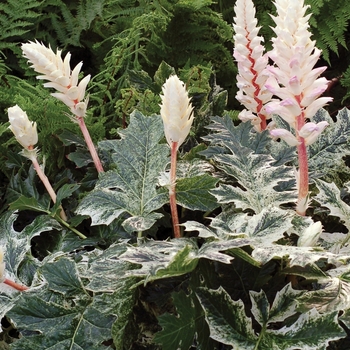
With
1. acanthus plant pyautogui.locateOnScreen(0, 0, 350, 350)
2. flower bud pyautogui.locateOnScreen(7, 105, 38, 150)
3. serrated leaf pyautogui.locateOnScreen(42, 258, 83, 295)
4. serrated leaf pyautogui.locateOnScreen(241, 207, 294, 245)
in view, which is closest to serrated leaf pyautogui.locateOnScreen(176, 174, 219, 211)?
acanthus plant pyautogui.locateOnScreen(0, 0, 350, 350)

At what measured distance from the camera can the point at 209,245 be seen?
28.1 inches

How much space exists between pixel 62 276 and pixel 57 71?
0.36 meters

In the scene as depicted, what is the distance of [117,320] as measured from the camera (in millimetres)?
771

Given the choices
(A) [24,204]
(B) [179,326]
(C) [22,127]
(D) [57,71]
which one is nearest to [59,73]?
(D) [57,71]

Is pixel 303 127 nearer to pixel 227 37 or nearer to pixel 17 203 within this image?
pixel 17 203

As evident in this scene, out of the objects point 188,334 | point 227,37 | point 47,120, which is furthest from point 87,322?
point 227,37

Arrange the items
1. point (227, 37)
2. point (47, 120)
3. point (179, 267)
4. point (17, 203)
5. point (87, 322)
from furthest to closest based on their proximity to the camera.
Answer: point (227, 37) → point (47, 120) → point (17, 203) → point (87, 322) → point (179, 267)

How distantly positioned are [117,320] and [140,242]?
0.41 ft

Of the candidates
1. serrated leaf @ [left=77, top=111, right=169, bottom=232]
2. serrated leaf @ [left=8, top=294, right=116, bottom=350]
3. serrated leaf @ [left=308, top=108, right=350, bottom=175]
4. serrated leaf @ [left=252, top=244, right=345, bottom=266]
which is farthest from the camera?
serrated leaf @ [left=308, top=108, right=350, bottom=175]

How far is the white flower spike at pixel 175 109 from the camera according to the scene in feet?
2.54

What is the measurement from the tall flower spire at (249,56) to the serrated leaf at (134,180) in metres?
0.18

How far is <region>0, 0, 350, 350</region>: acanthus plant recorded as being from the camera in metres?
0.72

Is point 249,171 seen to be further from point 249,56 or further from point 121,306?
point 121,306

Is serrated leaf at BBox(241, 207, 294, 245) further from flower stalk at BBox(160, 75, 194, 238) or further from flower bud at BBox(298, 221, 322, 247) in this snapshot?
flower stalk at BBox(160, 75, 194, 238)
